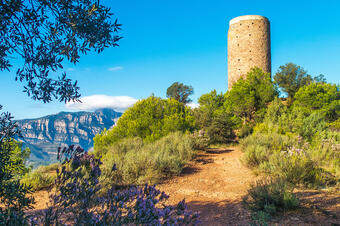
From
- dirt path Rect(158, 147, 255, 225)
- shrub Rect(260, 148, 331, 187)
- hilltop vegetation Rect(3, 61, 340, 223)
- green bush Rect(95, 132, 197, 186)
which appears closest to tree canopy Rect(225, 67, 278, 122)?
hilltop vegetation Rect(3, 61, 340, 223)

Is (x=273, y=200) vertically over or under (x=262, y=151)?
under

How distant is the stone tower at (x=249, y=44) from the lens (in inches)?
958

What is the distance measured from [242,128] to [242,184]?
12146 millimetres

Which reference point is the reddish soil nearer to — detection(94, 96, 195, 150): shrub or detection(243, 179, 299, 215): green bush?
detection(243, 179, 299, 215): green bush

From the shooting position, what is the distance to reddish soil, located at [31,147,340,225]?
3157mm

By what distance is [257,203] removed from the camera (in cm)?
349

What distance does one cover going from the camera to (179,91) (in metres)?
38.4

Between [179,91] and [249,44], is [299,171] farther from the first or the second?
[179,91]

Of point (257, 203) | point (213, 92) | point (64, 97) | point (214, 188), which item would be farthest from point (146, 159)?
point (213, 92)

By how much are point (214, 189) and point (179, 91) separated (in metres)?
33.9

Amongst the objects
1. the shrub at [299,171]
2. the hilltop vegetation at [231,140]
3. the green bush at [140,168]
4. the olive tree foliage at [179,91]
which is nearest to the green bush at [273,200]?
the hilltop vegetation at [231,140]

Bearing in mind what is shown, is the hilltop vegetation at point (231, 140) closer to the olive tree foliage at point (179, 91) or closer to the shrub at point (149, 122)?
the shrub at point (149, 122)

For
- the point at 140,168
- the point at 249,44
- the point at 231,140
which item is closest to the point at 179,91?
the point at 249,44

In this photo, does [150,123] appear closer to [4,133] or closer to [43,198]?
[43,198]
